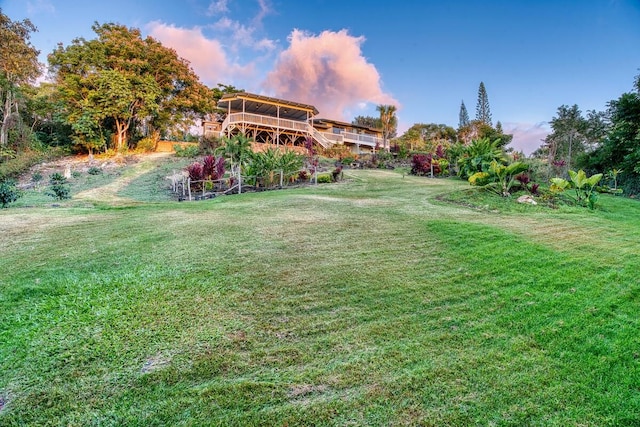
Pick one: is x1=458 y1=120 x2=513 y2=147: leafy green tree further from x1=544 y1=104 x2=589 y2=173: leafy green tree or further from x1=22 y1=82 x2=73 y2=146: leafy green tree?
x1=22 y1=82 x2=73 y2=146: leafy green tree

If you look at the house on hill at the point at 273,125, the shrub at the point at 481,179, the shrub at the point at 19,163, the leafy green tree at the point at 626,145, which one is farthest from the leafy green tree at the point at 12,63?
the leafy green tree at the point at 626,145

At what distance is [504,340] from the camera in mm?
2844

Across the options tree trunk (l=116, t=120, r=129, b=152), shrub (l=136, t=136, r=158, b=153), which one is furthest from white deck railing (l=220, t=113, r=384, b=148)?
tree trunk (l=116, t=120, r=129, b=152)

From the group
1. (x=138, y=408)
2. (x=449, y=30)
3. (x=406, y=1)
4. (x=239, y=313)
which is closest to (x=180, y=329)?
(x=239, y=313)

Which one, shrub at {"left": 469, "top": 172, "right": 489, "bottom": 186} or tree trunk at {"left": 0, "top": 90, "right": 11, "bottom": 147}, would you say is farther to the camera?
tree trunk at {"left": 0, "top": 90, "right": 11, "bottom": 147}

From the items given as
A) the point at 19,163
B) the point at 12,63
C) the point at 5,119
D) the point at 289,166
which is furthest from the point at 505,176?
the point at 12,63

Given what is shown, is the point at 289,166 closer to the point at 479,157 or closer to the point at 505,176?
the point at 479,157

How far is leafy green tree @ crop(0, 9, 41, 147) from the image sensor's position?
2195 cm

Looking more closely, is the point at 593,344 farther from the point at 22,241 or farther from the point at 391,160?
the point at 391,160

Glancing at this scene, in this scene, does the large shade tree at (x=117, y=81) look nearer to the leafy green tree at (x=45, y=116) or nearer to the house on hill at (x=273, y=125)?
the leafy green tree at (x=45, y=116)

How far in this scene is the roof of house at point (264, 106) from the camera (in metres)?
26.3

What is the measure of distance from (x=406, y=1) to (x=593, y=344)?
46.2ft

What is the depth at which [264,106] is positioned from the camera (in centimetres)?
2873

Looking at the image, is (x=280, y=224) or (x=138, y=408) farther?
(x=280, y=224)
